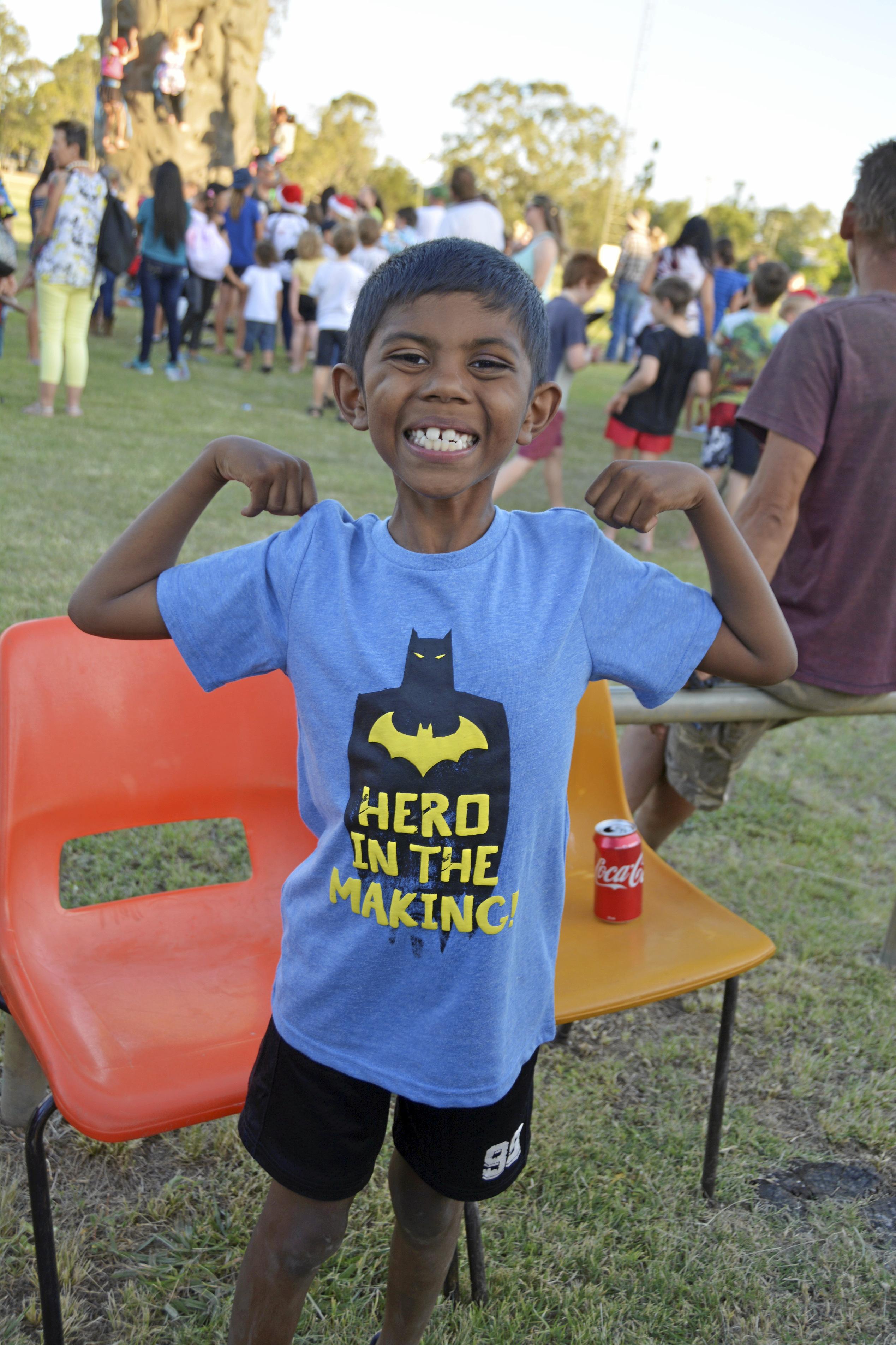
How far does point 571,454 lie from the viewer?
10453 mm

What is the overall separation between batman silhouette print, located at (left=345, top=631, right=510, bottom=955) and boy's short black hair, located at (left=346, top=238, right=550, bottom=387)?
0.42 m

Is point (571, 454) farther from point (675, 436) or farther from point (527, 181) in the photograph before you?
point (527, 181)

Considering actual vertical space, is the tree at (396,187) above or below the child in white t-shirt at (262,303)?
above

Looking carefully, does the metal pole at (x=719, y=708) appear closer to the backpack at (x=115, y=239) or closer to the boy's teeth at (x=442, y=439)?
the boy's teeth at (x=442, y=439)

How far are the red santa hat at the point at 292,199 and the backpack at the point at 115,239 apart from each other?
5129 mm

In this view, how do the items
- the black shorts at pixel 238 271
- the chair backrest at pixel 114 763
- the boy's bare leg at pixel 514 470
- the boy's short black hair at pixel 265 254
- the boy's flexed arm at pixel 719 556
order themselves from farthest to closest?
the black shorts at pixel 238 271 < the boy's short black hair at pixel 265 254 < the boy's bare leg at pixel 514 470 < the chair backrest at pixel 114 763 < the boy's flexed arm at pixel 719 556

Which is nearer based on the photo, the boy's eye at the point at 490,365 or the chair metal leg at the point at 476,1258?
the boy's eye at the point at 490,365

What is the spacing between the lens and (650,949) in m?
2.13

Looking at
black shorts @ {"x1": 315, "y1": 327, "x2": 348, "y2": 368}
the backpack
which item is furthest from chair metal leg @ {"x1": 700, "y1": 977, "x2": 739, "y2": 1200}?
black shorts @ {"x1": 315, "y1": 327, "x2": 348, "y2": 368}

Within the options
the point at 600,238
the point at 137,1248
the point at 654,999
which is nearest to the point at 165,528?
the point at 654,999

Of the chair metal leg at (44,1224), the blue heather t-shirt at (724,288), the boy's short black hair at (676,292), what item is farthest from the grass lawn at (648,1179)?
the blue heather t-shirt at (724,288)

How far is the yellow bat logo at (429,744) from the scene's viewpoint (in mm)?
1310

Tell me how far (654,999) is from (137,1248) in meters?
1.07

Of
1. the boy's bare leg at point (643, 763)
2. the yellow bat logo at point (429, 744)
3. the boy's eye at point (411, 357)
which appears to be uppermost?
the boy's eye at point (411, 357)
